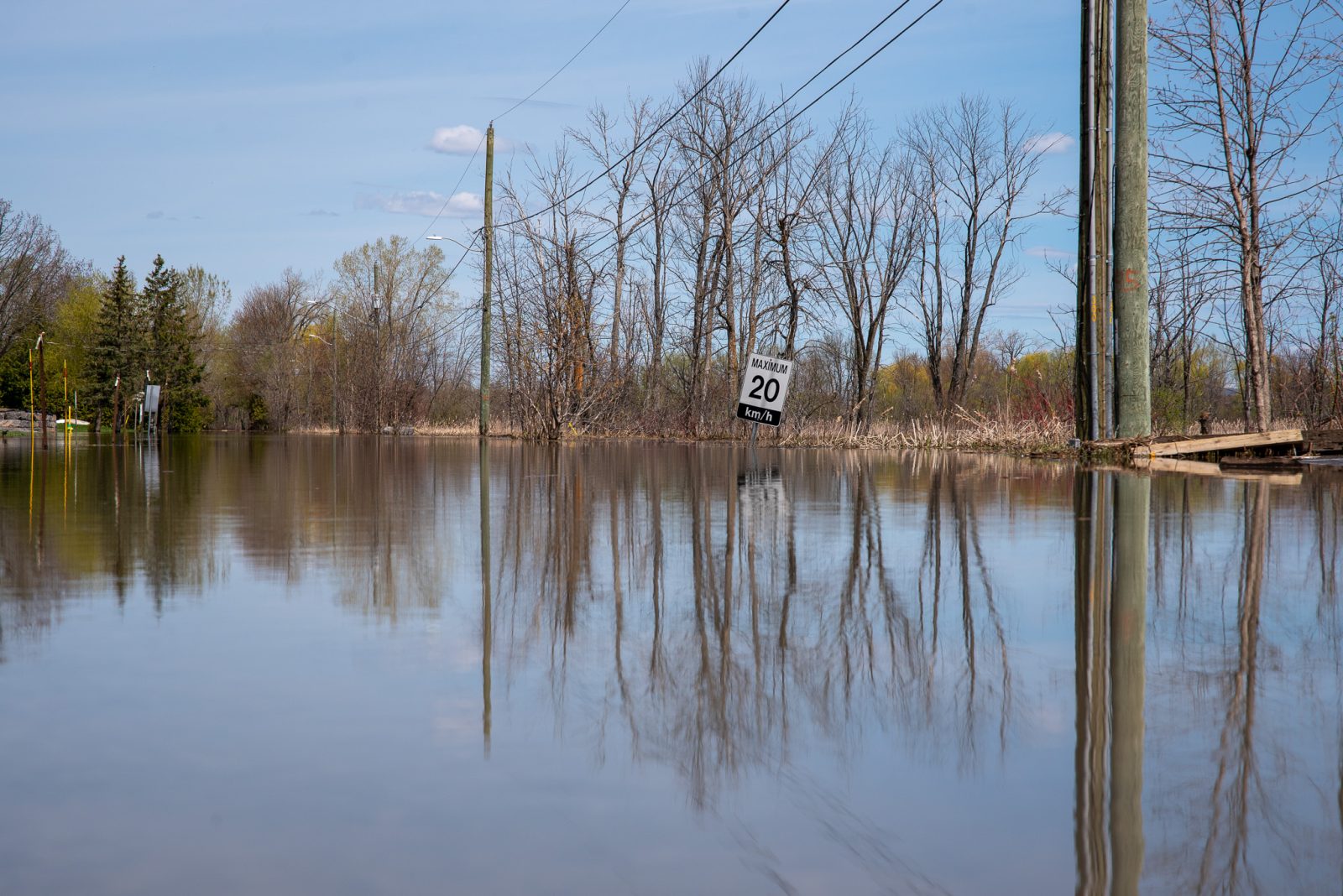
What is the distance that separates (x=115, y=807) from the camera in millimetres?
2395

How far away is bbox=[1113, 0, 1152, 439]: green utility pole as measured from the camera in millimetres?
14984

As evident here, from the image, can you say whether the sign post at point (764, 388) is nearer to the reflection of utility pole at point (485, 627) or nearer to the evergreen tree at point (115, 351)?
the reflection of utility pole at point (485, 627)

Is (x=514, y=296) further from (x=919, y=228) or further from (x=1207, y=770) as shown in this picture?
(x=1207, y=770)

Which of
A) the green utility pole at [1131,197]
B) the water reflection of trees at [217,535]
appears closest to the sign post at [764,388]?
the green utility pole at [1131,197]

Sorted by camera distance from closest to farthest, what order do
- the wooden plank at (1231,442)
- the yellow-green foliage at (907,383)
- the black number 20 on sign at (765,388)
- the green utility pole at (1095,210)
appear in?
1. the wooden plank at (1231,442)
2. the green utility pole at (1095,210)
3. the black number 20 on sign at (765,388)
4. the yellow-green foliage at (907,383)

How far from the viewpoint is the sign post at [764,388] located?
63.8 ft

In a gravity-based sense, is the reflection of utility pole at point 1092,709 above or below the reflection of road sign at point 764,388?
below

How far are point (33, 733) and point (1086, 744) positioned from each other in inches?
105

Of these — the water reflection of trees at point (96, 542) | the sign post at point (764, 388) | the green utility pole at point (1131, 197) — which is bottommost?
the water reflection of trees at point (96, 542)

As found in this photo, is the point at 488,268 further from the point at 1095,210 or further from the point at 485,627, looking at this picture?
the point at 485,627

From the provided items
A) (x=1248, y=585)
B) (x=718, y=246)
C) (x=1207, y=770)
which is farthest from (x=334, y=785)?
(x=718, y=246)

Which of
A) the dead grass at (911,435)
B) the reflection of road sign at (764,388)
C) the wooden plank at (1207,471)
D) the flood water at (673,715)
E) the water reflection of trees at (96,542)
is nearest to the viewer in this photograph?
the flood water at (673,715)

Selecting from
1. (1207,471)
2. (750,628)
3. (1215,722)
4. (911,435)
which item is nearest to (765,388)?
(911,435)

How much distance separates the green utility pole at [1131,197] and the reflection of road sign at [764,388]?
230 inches
